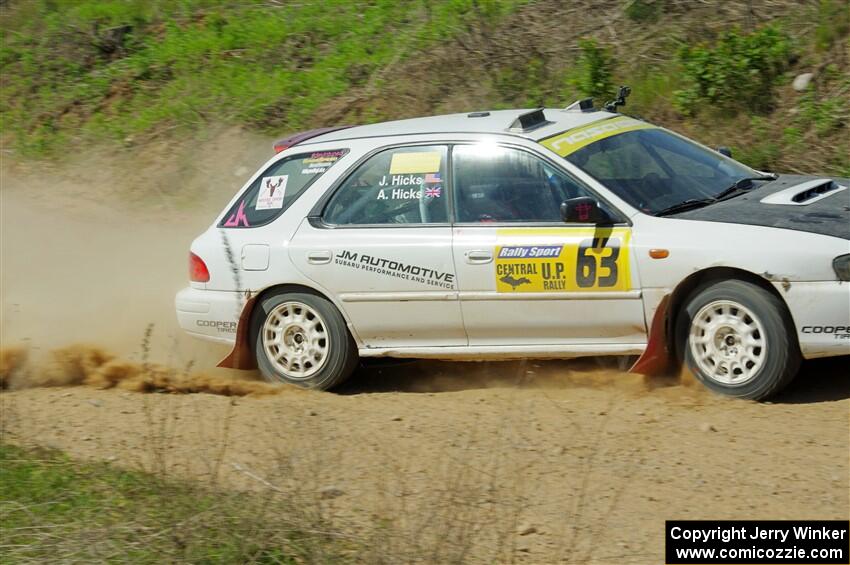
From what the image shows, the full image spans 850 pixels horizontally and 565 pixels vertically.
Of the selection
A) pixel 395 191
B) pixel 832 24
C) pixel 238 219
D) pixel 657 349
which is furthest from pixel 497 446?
pixel 832 24

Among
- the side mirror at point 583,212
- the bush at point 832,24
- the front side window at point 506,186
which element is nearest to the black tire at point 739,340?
the side mirror at point 583,212

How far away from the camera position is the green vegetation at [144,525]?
466 cm

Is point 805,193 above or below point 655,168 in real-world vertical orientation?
below

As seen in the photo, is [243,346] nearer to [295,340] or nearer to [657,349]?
[295,340]

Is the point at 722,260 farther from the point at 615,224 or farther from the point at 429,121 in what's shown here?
the point at 429,121

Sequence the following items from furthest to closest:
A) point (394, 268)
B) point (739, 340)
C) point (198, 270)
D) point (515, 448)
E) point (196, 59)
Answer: point (196, 59) < point (198, 270) < point (394, 268) < point (739, 340) < point (515, 448)

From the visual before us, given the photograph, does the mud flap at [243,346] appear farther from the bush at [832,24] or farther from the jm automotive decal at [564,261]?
the bush at [832,24]

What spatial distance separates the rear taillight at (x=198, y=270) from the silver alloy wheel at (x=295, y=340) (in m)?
0.60

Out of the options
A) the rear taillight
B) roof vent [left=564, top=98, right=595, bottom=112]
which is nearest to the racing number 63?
roof vent [left=564, top=98, right=595, bottom=112]

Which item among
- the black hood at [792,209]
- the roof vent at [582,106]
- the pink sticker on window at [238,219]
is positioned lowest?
the black hood at [792,209]

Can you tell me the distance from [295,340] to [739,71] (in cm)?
541

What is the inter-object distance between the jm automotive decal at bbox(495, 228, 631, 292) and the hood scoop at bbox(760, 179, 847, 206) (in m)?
0.92

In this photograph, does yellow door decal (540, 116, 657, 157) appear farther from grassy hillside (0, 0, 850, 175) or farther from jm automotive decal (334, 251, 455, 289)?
grassy hillside (0, 0, 850, 175)

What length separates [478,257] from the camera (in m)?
6.94
